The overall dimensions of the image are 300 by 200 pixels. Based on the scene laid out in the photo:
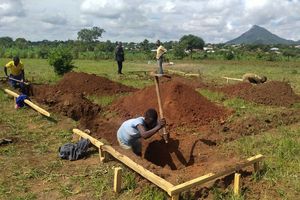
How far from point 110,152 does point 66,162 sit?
3.23ft

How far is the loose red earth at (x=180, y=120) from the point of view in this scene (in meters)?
6.00

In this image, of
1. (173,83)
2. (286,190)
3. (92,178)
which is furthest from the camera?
(173,83)

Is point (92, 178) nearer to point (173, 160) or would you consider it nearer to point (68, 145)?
point (68, 145)

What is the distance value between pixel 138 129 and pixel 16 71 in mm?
7856

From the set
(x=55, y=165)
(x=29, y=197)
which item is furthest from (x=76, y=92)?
(x=29, y=197)

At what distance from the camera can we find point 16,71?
40.1 feet

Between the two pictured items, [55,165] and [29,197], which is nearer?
[29,197]

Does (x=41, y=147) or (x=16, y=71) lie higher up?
(x=16, y=71)

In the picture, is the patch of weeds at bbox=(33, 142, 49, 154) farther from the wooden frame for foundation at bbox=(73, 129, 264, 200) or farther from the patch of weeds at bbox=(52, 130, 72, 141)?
the wooden frame for foundation at bbox=(73, 129, 264, 200)

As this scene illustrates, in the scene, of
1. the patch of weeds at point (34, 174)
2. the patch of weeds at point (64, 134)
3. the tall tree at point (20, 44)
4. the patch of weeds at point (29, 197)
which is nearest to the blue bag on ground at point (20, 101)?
the patch of weeds at point (64, 134)

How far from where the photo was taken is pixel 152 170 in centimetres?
516

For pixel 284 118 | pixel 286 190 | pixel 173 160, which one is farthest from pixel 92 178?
pixel 284 118

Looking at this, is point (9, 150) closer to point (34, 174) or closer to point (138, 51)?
point (34, 174)

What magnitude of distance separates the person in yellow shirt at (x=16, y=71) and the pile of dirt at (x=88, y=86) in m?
1.22
